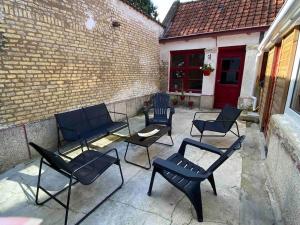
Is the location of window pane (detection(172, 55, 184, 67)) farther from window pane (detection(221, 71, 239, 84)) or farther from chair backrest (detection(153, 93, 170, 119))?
chair backrest (detection(153, 93, 170, 119))

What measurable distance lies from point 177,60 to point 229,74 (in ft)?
7.32

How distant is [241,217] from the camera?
1.88 metres

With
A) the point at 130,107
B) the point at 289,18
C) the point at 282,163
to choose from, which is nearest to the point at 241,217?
the point at 282,163

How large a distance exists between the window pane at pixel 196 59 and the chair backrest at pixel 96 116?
4635 millimetres

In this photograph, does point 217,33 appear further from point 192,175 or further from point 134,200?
point 134,200

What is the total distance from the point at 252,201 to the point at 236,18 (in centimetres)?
635

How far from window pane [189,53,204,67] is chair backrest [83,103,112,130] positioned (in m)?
4.63

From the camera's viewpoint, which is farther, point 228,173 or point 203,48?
point 203,48

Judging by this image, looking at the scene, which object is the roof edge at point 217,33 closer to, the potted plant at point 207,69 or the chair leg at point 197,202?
the potted plant at point 207,69

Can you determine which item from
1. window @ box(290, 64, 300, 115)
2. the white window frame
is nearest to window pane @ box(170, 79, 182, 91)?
the white window frame

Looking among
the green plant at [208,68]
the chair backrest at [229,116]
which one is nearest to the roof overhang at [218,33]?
the green plant at [208,68]

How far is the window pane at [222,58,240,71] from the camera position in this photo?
20.8 feet

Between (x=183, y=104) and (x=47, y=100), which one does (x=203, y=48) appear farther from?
(x=47, y=100)

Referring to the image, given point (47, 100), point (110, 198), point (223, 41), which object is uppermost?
point (223, 41)
